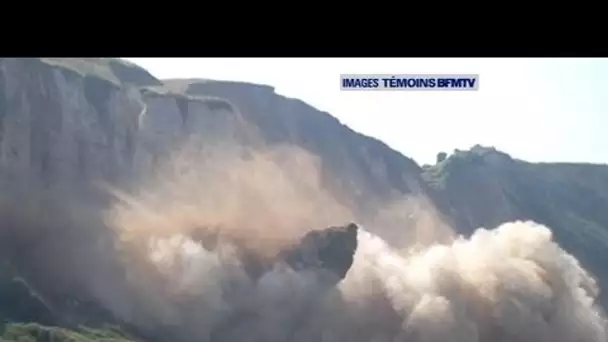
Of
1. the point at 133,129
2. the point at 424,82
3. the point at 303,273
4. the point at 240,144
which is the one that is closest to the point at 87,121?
the point at 133,129

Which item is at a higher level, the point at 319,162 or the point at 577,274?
Answer: the point at 319,162

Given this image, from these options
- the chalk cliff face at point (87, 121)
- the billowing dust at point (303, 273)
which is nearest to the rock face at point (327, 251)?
the billowing dust at point (303, 273)

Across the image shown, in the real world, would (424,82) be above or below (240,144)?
above

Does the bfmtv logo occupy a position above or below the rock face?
above

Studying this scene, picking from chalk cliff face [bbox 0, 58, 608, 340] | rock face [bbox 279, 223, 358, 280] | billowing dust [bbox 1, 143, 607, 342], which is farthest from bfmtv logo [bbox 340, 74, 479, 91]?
rock face [bbox 279, 223, 358, 280]

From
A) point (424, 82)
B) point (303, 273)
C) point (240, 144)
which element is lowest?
point (303, 273)

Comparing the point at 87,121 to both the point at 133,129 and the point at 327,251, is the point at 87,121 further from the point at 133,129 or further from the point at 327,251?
the point at 327,251

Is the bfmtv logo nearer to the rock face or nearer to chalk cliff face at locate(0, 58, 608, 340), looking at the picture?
chalk cliff face at locate(0, 58, 608, 340)

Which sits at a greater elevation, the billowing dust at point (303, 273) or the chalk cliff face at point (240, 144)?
the chalk cliff face at point (240, 144)

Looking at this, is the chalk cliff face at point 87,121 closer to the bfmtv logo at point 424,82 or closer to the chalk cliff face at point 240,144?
the chalk cliff face at point 240,144
